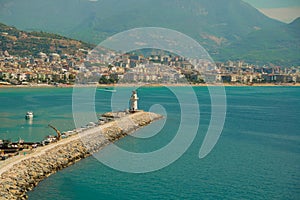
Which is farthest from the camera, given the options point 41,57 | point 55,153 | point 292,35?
point 292,35

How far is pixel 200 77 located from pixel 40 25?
400 feet

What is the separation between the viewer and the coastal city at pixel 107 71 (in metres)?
51.1

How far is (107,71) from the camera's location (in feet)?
189

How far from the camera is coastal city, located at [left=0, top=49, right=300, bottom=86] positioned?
51.1 m

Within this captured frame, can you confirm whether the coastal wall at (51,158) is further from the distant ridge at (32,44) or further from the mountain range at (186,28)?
the mountain range at (186,28)

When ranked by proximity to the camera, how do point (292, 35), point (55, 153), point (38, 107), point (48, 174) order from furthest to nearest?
point (292, 35), point (38, 107), point (55, 153), point (48, 174)

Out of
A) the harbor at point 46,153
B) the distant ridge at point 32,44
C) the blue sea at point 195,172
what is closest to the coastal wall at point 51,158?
the harbor at point 46,153

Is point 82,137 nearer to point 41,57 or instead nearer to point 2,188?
point 2,188

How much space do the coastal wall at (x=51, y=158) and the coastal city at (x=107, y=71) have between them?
33029 mm

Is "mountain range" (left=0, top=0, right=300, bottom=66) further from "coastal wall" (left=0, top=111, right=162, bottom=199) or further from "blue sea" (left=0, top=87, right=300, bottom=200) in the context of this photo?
"coastal wall" (left=0, top=111, right=162, bottom=199)

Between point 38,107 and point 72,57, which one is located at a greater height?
point 72,57

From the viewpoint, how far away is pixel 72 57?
6619cm

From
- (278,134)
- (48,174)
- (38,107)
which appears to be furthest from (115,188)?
(38,107)

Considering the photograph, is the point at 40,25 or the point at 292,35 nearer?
the point at 292,35
